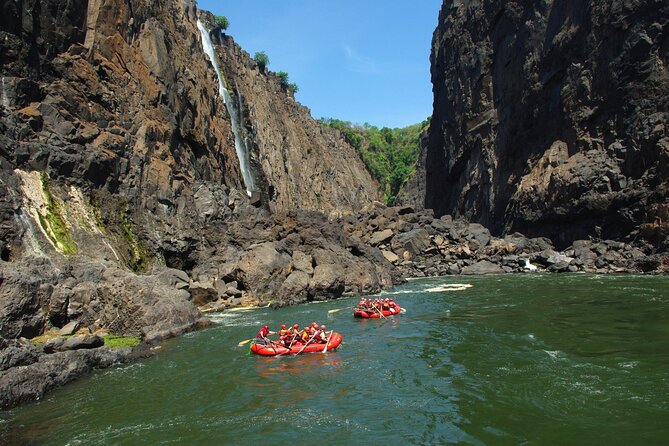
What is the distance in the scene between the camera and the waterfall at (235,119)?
57750 millimetres

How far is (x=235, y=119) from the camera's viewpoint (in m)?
61.1

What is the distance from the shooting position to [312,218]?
130 feet

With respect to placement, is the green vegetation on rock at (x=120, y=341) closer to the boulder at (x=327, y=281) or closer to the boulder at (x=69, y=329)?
the boulder at (x=69, y=329)

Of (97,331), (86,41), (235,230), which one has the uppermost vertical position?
(86,41)

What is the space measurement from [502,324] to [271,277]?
49.3 ft

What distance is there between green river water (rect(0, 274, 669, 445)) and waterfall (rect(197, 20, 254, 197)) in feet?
124

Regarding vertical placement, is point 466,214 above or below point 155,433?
above

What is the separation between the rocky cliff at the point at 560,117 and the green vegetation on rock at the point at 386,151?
45762 millimetres

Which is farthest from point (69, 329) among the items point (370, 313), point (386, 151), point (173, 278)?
point (386, 151)

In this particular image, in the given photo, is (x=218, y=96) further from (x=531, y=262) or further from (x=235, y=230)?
(x=531, y=262)

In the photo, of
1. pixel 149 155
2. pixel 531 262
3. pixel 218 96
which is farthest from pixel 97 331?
pixel 218 96

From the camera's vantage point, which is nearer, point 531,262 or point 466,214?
point 531,262

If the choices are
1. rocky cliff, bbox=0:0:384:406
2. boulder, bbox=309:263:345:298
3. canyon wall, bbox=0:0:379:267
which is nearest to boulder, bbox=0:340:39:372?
rocky cliff, bbox=0:0:384:406

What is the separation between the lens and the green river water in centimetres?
1027
